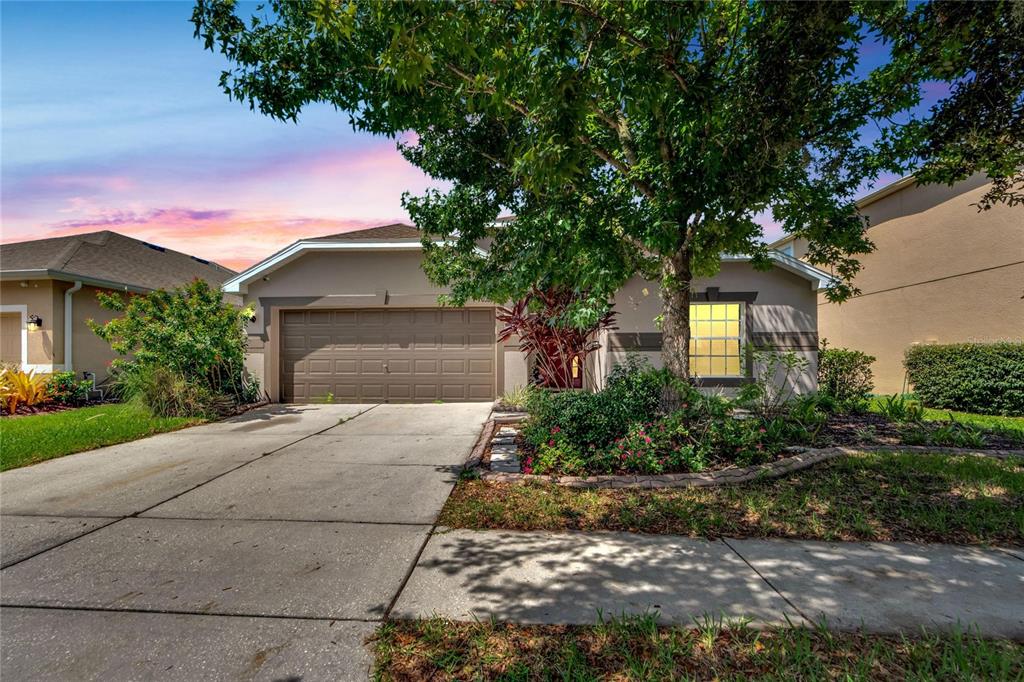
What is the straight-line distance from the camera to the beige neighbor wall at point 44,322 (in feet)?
37.1

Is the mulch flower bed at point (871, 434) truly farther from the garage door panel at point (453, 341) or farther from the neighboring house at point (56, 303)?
the neighboring house at point (56, 303)

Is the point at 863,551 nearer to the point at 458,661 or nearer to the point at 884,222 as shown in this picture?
the point at 458,661

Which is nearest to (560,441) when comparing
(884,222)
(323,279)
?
(323,279)

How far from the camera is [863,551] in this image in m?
3.54

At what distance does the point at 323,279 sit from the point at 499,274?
6.33 meters

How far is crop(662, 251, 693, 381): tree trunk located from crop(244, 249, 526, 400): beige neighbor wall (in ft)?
20.9

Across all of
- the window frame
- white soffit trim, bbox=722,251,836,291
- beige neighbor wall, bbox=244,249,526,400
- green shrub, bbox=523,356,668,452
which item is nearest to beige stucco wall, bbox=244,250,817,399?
beige neighbor wall, bbox=244,249,526,400

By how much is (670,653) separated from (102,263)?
57.2 feet

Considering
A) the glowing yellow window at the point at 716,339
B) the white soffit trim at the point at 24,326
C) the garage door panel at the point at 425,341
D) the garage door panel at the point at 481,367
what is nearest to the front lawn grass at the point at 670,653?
the glowing yellow window at the point at 716,339

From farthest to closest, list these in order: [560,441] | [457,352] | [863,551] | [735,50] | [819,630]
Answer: [457,352]
[560,441]
[735,50]
[863,551]
[819,630]

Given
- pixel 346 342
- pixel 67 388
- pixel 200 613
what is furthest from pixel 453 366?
pixel 67 388

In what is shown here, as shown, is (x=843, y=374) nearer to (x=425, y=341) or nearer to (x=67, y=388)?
(x=425, y=341)

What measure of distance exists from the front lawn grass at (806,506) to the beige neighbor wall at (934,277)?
27.2 ft

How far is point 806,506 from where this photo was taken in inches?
171
